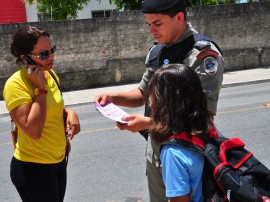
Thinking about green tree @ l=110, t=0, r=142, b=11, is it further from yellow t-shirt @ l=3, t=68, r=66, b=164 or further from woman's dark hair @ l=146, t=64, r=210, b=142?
woman's dark hair @ l=146, t=64, r=210, b=142

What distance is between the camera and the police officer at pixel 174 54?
2176 mm

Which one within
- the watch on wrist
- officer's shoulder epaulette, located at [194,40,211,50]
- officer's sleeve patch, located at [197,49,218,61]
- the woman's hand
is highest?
officer's shoulder epaulette, located at [194,40,211,50]

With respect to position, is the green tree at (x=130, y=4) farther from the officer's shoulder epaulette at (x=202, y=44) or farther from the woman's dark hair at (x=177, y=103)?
the woman's dark hair at (x=177, y=103)

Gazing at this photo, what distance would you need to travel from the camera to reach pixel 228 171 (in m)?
1.69

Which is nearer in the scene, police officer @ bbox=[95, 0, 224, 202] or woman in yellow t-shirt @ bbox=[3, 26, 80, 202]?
police officer @ bbox=[95, 0, 224, 202]

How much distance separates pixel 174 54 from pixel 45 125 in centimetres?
98

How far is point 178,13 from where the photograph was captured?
223cm

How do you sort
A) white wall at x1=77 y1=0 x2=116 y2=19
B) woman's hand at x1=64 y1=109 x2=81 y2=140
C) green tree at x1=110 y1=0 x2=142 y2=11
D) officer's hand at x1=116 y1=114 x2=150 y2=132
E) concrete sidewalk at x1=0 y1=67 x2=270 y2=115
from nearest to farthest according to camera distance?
officer's hand at x1=116 y1=114 x2=150 y2=132 < woman's hand at x1=64 y1=109 x2=81 y2=140 < concrete sidewalk at x1=0 y1=67 x2=270 y2=115 < green tree at x1=110 y1=0 x2=142 y2=11 < white wall at x1=77 y1=0 x2=116 y2=19

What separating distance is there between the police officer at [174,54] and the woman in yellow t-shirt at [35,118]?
61cm

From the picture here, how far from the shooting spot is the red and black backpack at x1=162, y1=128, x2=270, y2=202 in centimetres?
167

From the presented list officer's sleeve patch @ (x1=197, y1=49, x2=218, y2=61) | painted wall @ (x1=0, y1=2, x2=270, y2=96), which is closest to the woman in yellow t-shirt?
officer's sleeve patch @ (x1=197, y1=49, x2=218, y2=61)

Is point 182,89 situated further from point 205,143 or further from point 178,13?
point 178,13

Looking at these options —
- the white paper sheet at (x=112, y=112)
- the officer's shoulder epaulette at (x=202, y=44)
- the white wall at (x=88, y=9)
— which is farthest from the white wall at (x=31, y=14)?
the officer's shoulder epaulette at (x=202, y=44)

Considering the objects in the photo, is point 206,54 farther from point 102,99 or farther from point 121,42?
point 121,42
